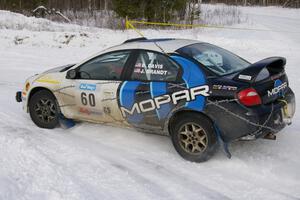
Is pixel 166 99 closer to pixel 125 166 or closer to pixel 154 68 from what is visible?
pixel 154 68

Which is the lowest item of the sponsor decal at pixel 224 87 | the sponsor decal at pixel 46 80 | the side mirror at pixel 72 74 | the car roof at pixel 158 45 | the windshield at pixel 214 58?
the sponsor decal at pixel 46 80

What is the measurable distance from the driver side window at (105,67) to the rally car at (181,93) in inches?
0.6

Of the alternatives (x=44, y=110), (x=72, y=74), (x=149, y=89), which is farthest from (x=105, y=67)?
(x=44, y=110)

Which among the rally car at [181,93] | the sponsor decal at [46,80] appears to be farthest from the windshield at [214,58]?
the sponsor decal at [46,80]

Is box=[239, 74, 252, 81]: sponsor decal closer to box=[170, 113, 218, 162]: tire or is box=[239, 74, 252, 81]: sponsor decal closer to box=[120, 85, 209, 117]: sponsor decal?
box=[120, 85, 209, 117]: sponsor decal

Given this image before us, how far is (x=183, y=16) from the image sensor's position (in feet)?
70.9

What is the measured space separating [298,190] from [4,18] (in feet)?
71.3

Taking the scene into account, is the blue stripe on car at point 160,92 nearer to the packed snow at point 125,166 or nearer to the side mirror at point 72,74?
the packed snow at point 125,166

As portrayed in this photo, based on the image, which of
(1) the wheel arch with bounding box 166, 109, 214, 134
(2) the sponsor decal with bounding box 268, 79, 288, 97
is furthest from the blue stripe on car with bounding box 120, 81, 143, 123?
(2) the sponsor decal with bounding box 268, 79, 288, 97

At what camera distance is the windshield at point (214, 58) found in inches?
213

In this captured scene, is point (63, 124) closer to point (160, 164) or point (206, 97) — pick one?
point (160, 164)

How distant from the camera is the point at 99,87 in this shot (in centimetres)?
600

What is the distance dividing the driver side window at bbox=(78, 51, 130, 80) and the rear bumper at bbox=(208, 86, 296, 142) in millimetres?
1533

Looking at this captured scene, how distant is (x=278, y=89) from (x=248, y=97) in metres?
0.64
